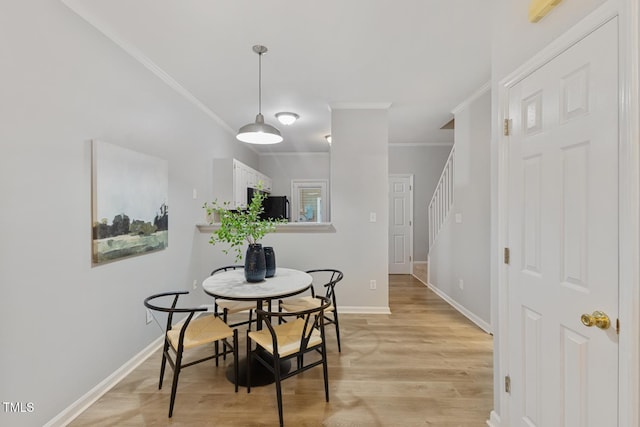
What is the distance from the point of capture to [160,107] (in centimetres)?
276

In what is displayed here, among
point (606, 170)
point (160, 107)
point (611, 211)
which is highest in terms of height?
point (160, 107)

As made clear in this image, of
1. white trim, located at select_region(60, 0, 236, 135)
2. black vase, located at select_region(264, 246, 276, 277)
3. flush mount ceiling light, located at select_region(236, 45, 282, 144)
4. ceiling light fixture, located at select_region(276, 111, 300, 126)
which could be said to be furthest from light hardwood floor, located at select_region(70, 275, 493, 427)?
ceiling light fixture, located at select_region(276, 111, 300, 126)

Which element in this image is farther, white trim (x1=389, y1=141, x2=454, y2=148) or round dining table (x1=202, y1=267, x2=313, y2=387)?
white trim (x1=389, y1=141, x2=454, y2=148)

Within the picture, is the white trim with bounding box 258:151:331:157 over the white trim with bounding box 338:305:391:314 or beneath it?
over

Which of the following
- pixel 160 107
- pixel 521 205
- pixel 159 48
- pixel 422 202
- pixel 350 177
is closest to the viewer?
pixel 521 205

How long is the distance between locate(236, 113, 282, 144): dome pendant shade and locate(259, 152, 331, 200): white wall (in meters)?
3.91

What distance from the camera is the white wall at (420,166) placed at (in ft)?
19.5

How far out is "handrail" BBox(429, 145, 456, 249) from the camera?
13.3 ft

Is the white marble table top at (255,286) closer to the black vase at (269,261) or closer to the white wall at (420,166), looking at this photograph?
the black vase at (269,261)

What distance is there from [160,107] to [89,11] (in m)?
0.92

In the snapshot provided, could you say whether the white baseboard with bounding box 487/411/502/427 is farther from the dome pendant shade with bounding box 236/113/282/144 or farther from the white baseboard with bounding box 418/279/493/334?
the dome pendant shade with bounding box 236/113/282/144

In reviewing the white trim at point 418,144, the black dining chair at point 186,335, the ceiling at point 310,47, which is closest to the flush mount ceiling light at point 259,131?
the ceiling at point 310,47

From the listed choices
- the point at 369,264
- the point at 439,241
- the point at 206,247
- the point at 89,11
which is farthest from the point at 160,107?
the point at 439,241

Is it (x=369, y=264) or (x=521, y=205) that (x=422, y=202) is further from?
(x=521, y=205)
